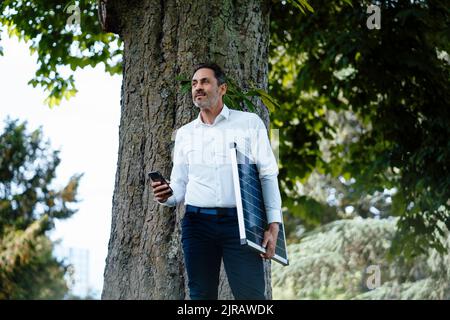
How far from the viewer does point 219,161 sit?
489cm

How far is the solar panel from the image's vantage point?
4598 mm

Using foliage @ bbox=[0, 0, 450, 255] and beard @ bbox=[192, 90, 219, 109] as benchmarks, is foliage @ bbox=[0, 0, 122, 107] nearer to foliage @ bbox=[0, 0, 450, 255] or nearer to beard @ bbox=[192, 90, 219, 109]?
foliage @ bbox=[0, 0, 450, 255]

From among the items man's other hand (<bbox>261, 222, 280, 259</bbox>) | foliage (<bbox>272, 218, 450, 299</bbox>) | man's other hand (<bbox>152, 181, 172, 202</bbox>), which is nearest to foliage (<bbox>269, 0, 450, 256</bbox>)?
man's other hand (<bbox>261, 222, 280, 259</bbox>)

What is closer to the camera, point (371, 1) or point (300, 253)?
point (371, 1)

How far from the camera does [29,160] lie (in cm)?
2697

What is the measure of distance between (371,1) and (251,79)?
559 centimetres

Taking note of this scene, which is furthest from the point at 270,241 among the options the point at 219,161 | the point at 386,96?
the point at 386,96

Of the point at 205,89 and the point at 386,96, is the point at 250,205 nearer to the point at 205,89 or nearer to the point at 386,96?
the point at 205,89

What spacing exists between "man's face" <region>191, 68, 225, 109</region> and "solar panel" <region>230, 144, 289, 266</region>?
315 millimetres

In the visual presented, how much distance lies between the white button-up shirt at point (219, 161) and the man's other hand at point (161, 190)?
12cm

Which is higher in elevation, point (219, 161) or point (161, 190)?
point (219, 161)

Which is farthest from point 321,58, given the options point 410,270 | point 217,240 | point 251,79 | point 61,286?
point 61,286

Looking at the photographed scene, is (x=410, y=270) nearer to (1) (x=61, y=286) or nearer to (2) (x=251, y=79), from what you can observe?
(1) (x=61, y=286)

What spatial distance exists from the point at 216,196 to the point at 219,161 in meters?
0.19
